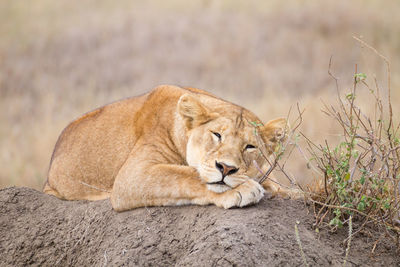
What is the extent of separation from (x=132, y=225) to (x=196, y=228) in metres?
0.63

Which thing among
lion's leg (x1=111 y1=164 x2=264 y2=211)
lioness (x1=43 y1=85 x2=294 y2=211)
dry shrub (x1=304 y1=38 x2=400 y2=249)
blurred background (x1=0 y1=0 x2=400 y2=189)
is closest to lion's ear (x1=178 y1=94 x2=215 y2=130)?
lioness (x1=43 y1=85 x2=294 y2=211)

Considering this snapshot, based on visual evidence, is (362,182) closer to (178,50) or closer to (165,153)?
(165,153)

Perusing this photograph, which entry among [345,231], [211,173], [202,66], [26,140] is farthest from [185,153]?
[202,66]

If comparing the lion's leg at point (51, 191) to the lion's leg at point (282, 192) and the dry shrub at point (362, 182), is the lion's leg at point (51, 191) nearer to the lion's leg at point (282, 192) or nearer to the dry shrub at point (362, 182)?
the lion's leg at point (282, 192)

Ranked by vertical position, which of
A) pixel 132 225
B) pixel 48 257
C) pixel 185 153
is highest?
pixel 185 153

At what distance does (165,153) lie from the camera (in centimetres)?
526

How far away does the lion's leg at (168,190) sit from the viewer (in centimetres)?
429

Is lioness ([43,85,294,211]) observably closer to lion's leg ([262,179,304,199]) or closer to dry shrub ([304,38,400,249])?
lion's leg ([262,179,304,199])

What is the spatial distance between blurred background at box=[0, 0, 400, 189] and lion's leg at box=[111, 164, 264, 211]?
9954 millimetres

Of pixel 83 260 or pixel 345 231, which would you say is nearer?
pixel 345 231

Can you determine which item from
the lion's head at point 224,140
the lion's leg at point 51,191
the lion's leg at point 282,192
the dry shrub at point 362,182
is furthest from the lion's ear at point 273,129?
the lion's leg at point 51,191

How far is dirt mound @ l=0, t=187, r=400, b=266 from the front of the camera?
156 inches

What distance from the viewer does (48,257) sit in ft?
16.7

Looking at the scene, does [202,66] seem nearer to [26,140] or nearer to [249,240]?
[26,140]
